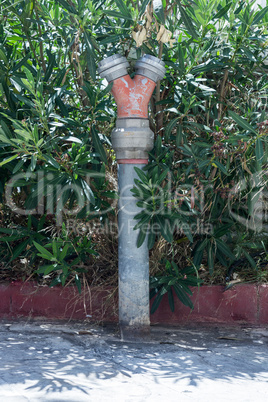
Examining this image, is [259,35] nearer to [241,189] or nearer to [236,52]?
[236,52]

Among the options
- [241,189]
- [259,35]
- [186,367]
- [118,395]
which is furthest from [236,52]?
[118,395]

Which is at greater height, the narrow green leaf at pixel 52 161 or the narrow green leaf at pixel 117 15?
the narrow green leaf at pixel 117 15

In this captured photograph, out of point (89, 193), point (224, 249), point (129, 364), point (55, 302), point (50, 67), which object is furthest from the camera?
point (55, 302)

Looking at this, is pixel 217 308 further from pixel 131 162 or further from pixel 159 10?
pixel 159 10

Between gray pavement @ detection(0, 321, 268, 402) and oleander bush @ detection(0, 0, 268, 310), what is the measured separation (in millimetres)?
393

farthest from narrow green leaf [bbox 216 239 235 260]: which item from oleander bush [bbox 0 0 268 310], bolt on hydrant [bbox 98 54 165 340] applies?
bolt on hydrant [bbox 98 54 165 340]


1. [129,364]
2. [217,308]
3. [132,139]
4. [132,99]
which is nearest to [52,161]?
[132,139]

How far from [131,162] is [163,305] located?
4.23 feet

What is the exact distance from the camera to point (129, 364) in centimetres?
301

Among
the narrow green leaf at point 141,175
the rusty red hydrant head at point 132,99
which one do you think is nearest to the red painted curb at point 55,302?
the narrow green leaf at point 141,175

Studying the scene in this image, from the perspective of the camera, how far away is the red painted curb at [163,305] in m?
4.04

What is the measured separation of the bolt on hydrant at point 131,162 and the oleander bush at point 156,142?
102mm

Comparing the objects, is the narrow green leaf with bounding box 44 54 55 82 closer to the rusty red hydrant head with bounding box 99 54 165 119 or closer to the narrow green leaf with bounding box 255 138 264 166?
the rusty red hydrant head with bounding box 99 54 165 119

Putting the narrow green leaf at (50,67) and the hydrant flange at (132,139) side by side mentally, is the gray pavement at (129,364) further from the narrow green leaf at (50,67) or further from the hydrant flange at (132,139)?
the narrow green leaf at (50,67)
